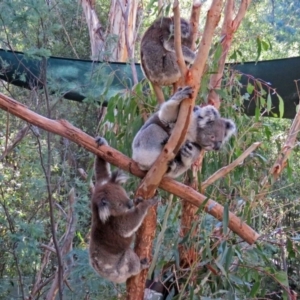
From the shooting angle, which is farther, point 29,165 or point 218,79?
point 29,165

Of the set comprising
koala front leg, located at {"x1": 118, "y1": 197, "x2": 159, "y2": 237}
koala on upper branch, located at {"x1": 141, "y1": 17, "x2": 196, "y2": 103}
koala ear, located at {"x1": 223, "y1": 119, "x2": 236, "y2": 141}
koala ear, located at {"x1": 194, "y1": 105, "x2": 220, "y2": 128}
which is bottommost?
koala front leg, located at {"x1": 118, "y1": 197, "x2": 159, "y2": 237}

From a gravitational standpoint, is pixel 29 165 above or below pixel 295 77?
below

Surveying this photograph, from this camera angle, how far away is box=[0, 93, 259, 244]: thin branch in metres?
1.81

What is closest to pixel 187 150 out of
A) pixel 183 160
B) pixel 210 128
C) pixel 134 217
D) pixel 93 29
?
pixel 183 160

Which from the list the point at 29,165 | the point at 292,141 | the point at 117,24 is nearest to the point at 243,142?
the point at 292,141

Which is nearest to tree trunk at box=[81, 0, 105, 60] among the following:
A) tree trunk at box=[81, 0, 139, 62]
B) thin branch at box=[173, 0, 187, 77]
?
tree trunk at box=[81, 0, 139, 62]

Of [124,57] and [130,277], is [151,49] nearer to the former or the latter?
[124,57]

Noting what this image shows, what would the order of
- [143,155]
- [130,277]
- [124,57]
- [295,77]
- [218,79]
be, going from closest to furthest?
[130,277] < [143,155] < [218,79] < [295,77] < [124,57]

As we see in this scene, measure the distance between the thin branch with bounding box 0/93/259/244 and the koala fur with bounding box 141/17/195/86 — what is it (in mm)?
990

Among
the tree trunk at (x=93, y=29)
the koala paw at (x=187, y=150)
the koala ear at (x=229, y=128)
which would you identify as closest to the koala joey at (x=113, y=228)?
the koala paw at (x=187, y=150)

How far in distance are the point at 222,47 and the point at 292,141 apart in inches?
22.0

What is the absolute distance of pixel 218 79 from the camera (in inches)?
94.6

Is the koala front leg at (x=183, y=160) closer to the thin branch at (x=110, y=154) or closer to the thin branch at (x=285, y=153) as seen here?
the thin branch at (x=110, y=154)

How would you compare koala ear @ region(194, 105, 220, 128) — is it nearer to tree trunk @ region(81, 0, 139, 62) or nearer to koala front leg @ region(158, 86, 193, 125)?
koala front leg @ region(158, 86, 193, 125)
